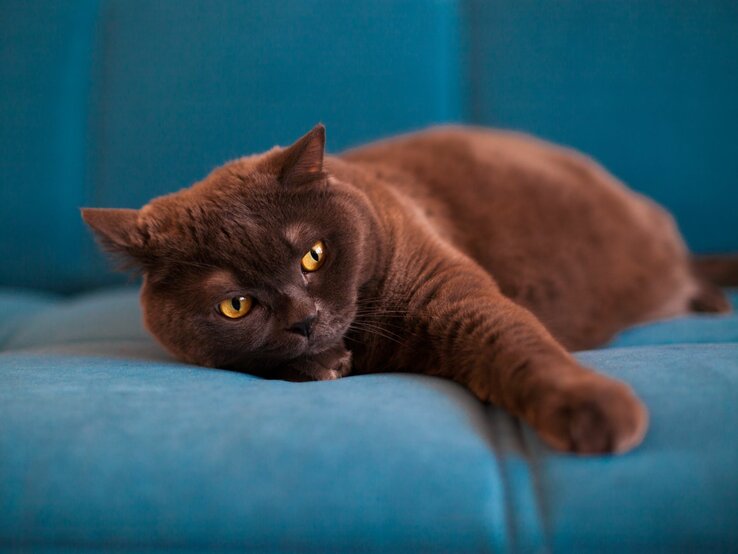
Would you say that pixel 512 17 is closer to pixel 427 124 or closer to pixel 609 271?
pixel 427 124

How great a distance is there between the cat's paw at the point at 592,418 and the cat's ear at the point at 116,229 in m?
0.85

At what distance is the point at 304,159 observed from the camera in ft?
4.12

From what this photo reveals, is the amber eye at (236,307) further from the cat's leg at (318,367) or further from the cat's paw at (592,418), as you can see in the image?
the cat's paw at (592,418)

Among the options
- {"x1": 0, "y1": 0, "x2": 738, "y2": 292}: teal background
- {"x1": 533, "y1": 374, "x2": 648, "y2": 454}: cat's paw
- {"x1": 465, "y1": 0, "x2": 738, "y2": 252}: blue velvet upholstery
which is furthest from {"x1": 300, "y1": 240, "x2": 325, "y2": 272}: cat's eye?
{"x1": 465, "y1": 0, "x2": 738, "y2": 252}: blue velvet upholstery

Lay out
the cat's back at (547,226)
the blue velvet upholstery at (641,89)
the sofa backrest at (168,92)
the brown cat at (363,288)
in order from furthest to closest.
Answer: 1. the sofa backrest at (168,92)
2. the blue velvet upholstery at (641,89)
3. the cat's back at (547,226)
4. the brown cat at (363,288)

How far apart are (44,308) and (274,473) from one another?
1810 millimetres

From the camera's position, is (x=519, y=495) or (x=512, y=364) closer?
(x=519, y=495)

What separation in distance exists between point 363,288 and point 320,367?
0.70 ft

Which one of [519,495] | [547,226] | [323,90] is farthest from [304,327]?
[323,90]

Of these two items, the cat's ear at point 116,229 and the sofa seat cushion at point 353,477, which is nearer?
the sofa seat cushion at point 353,477

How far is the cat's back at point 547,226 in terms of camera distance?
1.62 m

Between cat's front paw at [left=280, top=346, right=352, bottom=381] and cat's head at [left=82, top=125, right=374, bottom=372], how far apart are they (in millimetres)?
33

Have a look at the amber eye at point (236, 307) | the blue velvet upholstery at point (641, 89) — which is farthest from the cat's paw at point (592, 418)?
the blue velvet upholstery at point (641, 89)

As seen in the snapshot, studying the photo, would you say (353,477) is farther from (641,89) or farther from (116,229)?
(641,89)
